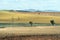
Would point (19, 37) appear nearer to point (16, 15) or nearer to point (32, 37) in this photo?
point (32, 37)

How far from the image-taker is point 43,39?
1198cm

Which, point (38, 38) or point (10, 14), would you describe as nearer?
point (38, 38)

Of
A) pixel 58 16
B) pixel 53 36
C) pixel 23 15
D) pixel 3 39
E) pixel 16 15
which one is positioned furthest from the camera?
pixel 23 15

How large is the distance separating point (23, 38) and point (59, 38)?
2005 mm

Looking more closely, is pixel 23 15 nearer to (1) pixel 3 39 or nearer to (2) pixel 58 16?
(2) pixel 58 16

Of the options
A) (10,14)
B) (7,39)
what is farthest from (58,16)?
(7,39)

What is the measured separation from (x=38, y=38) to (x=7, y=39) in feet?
5.70

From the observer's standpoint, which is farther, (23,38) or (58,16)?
(58,16)

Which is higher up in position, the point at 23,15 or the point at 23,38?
the point at 23,38

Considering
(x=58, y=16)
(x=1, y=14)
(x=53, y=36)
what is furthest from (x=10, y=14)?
(x=53, y=36)

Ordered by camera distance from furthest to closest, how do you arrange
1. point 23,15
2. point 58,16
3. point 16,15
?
point 23,15 → point 16,15 → point 58,16

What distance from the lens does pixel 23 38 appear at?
471 inches

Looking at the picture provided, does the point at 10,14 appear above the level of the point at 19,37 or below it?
below

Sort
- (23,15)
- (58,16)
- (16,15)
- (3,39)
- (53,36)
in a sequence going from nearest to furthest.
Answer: (3,39)
(53,36)
(58,16)
(16,15)
(23,15)
